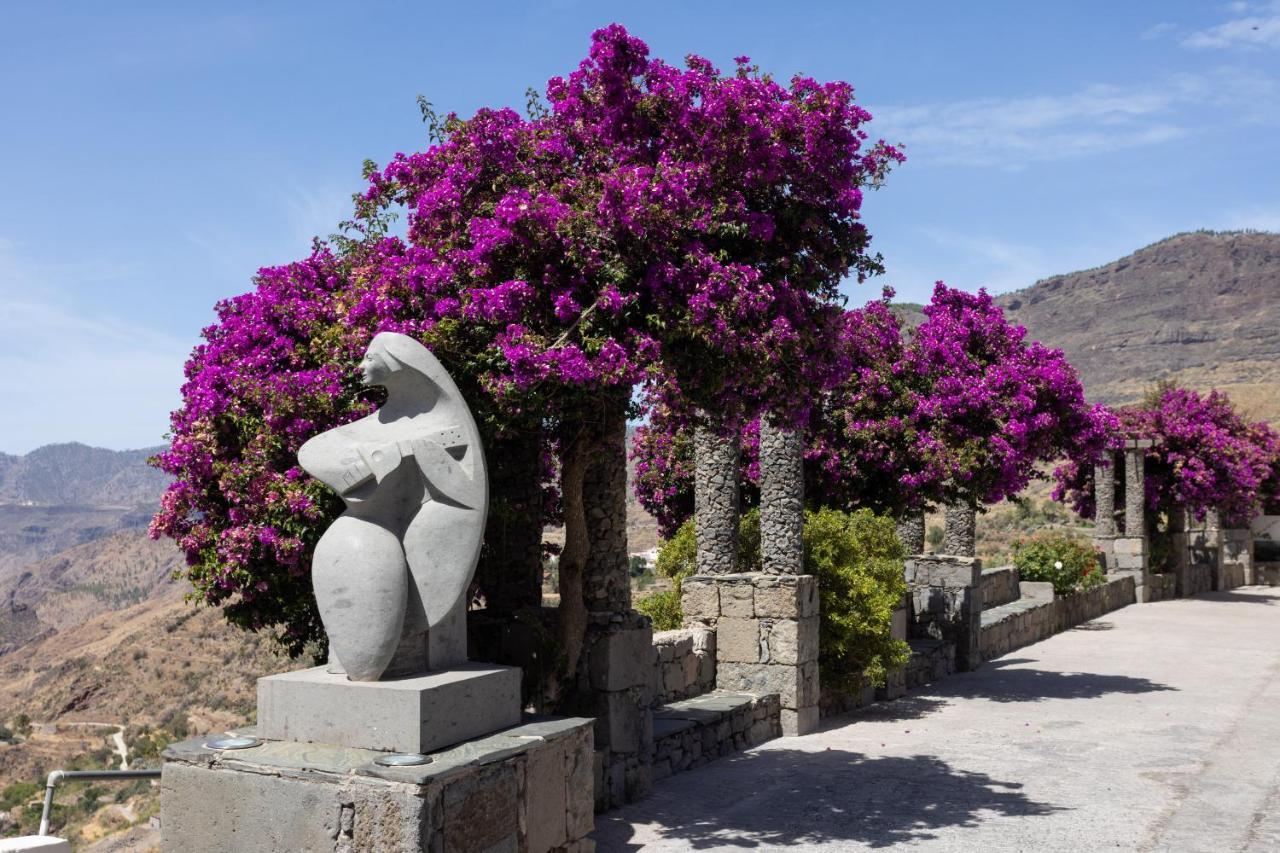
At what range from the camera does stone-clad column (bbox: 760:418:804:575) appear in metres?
12.1

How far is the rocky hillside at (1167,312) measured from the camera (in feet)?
369

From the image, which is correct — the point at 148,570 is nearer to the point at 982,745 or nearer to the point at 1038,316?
the point at 982,745

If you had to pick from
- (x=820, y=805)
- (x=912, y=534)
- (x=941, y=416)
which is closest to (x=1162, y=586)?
(x=912, y=534)

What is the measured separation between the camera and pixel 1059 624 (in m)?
22.4

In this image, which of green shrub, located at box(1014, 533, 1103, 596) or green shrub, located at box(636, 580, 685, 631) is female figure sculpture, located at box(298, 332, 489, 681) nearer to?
green shrub, located at box(636, 580, 685, 631)

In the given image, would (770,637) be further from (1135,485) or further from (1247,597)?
(1247,597)

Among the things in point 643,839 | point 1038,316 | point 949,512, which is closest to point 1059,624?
point 949,512

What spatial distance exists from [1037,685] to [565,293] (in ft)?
36.1

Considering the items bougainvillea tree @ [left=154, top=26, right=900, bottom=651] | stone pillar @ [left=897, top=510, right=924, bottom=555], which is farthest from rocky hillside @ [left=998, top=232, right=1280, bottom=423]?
bougainvillea tree @ [left=154, top=26, right=900, bottom=651]

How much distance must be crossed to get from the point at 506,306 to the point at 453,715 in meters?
2.63

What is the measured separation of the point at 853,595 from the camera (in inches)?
505

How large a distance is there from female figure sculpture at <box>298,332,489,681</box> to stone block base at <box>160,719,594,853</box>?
59 cm

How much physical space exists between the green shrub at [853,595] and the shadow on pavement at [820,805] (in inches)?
89.5

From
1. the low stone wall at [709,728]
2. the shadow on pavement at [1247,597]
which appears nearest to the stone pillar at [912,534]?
the low stone wall at [709,728]
